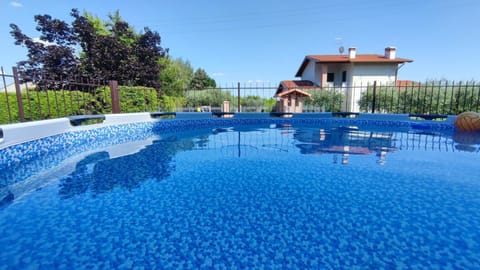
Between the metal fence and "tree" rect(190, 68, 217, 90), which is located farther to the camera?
"tree" rect(190, 68, 217, 90)

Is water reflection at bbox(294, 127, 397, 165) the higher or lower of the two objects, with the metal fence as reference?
lower

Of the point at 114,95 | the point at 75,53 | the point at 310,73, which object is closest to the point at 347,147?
the point at 114,95

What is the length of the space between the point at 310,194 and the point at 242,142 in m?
3.37

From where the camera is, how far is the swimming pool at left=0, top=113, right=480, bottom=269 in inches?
62.4

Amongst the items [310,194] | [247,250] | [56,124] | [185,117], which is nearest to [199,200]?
[247,250]

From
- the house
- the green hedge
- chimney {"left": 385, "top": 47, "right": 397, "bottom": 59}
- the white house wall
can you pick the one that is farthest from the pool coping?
chimney {"left": 385, "top": 47, "right": 397, "bottom": 59}

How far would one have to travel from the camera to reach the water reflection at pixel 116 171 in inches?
114

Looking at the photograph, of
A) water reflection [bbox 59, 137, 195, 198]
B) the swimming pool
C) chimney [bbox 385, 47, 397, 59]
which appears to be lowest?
the swimming pool

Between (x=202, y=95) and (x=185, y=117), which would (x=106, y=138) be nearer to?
(x=185, y=117)

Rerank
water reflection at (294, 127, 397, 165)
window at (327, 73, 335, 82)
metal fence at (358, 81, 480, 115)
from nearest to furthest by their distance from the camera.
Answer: water reflection at (294, 127, 397, 165), metal fence at (358, 81, 480, 115), window at (327, 73, 335, 82)

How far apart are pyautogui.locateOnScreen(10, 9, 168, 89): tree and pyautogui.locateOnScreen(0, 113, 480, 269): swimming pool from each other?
9810 mm

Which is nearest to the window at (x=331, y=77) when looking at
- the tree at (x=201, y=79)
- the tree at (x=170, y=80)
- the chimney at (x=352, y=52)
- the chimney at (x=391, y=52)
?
the chimney at (x=352, y=52)

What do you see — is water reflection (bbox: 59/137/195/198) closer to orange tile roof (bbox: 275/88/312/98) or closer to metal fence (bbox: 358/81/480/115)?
orange tile roof (bbox: 275/88/312/98)

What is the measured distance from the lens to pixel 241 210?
7.35 feet
